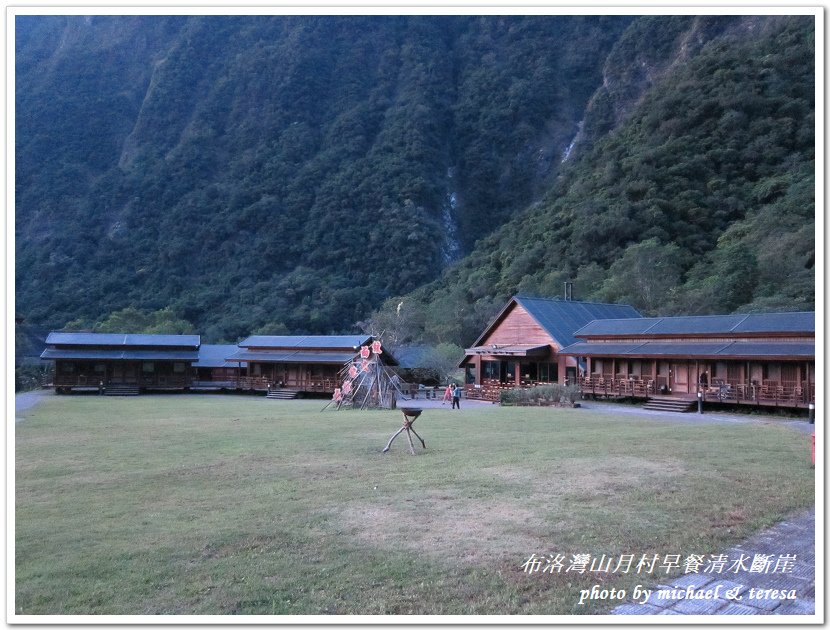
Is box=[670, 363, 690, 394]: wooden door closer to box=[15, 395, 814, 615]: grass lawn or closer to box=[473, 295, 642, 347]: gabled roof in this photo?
box=[473, 295, 642, 347]: gabled roof

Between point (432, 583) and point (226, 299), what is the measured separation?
7437cm

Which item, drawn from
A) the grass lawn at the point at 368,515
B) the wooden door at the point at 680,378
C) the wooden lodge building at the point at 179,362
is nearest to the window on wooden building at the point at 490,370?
the wooden lodge building at the point at 179,362

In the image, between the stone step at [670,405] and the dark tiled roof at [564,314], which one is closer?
the stone step at [670,405]

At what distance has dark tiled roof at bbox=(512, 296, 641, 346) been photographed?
112 ft

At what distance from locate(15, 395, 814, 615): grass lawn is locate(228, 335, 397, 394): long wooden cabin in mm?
21981

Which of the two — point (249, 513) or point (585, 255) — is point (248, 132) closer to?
point (585, 255)

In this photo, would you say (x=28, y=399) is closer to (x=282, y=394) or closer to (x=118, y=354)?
(x=118, y=354)

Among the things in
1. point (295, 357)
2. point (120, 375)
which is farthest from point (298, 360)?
point (120, 375)

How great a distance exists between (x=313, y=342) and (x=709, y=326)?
2333cm

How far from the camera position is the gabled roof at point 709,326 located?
23.9 meters

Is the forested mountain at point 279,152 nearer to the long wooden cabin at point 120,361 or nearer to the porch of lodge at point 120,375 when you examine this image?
the long wooden cabin at point 120,361

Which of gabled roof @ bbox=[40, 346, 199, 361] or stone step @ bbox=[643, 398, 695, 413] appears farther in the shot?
gabled roof @ bbox=[40, 346, 199, 361]

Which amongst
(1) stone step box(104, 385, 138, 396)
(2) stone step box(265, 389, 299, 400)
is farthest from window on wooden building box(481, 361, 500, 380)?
(1) stone step box(104, 385, 138, 396)

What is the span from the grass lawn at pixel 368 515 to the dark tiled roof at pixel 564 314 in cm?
1817
